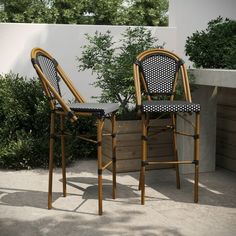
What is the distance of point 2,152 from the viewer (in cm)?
541

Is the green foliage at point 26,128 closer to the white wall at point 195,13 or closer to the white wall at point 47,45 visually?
the white wall at point 47,45

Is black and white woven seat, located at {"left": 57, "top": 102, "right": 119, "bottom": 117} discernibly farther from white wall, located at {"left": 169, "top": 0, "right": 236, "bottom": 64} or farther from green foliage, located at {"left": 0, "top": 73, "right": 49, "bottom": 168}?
white wall, located at {"left": 169, "top": 0, "right": 236, "bottom": 64}

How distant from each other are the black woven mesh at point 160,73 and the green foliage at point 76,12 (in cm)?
1001

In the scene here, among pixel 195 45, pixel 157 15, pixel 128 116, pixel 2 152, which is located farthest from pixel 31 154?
pixel 157 15

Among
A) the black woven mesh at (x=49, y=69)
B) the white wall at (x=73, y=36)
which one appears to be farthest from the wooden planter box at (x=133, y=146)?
the white wall at (x=73, y=36)

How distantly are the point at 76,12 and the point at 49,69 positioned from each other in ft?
35.7

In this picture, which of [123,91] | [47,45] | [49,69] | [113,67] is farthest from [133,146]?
[47,45]

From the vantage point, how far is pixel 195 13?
6922 mm

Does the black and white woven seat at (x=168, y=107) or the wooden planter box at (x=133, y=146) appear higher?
the black and white woven seat at (x=168, y=107)

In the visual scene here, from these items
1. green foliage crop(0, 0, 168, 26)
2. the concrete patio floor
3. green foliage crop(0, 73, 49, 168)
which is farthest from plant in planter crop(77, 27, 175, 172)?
green foliage crop(0, 0, 168, 26)

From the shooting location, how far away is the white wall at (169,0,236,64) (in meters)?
6.90

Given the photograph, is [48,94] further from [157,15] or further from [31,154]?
[157,15]

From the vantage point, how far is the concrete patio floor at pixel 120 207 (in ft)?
11.6

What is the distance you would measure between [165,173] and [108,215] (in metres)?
1.49
